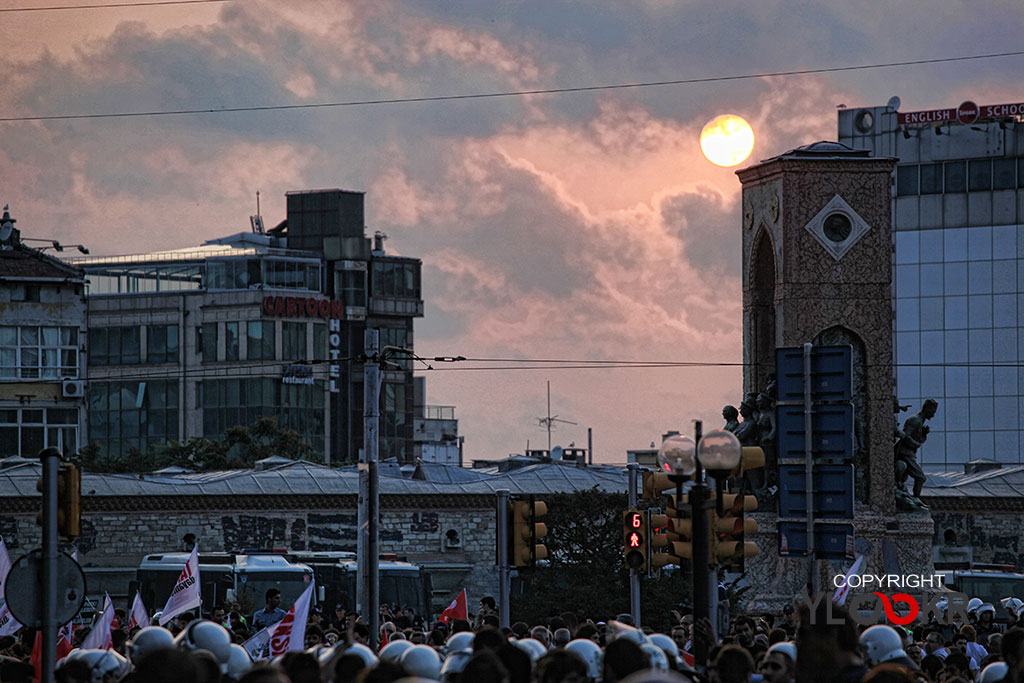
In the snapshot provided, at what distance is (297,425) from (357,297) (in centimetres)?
869

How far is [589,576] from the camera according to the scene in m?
41.3

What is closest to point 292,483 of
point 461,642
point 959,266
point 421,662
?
point 461,642

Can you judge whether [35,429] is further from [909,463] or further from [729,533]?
[729,533]

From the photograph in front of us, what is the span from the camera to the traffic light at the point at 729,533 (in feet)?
58.7

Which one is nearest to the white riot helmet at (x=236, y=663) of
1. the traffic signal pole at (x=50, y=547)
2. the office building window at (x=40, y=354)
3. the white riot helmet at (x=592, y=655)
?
the white riot helmet at (x=592, y=655)

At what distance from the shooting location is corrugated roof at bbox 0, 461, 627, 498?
50031 mm

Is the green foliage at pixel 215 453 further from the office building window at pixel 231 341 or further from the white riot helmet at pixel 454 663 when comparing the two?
the white riot helmet at pixel 454 663

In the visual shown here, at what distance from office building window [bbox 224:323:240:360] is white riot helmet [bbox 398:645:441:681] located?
301 feet

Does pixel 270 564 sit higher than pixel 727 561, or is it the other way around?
pixel 727 561

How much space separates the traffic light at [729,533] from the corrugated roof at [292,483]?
32.3 metres

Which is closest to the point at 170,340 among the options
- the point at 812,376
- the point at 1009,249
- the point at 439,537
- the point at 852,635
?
the point at 1009,249

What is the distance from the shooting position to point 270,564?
39469 mm

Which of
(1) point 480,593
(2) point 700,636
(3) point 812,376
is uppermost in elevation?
(3) point 812,376

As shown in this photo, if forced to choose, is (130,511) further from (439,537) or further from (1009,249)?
(1009,249)
